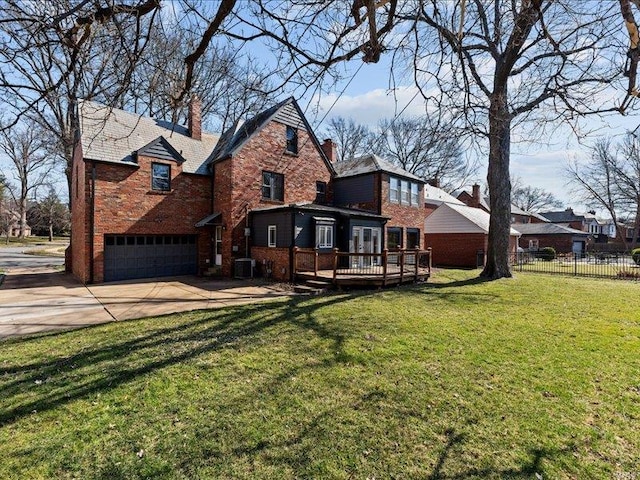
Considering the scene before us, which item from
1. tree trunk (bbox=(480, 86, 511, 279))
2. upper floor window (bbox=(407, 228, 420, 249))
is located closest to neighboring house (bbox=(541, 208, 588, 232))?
upper floor window (bbox=(407, 228, 420, 249))

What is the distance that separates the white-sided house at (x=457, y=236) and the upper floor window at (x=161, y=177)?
19.4 m

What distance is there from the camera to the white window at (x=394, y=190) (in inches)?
786

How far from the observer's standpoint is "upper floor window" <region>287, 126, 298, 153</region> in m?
18.1

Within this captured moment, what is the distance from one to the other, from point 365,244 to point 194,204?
9156 mm

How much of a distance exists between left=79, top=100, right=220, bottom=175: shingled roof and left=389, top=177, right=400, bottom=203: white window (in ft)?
35.4

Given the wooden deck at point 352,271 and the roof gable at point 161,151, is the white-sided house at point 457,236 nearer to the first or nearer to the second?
the wooden deck at point 352,271

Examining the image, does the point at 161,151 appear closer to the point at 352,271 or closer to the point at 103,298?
the point at 103,298

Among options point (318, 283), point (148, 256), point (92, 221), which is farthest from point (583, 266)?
point (92, 221)

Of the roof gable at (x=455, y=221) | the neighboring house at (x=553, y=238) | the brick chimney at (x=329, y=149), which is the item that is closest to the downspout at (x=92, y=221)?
the brick chimney at (x=329, y=149)

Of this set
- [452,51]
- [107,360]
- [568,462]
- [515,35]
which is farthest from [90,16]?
[568,462]

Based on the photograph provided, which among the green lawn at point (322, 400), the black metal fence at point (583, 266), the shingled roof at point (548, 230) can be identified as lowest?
the green lawn at point (322, 400)

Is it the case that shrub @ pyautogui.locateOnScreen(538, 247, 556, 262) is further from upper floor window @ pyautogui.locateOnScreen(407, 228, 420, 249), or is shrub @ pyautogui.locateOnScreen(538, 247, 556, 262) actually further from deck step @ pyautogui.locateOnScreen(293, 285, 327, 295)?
deck step @ pyautogui.locateOnScreen(293, 285, 327, 295)

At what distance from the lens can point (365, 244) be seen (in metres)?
17.4

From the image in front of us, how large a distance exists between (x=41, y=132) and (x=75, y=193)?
7340mm
